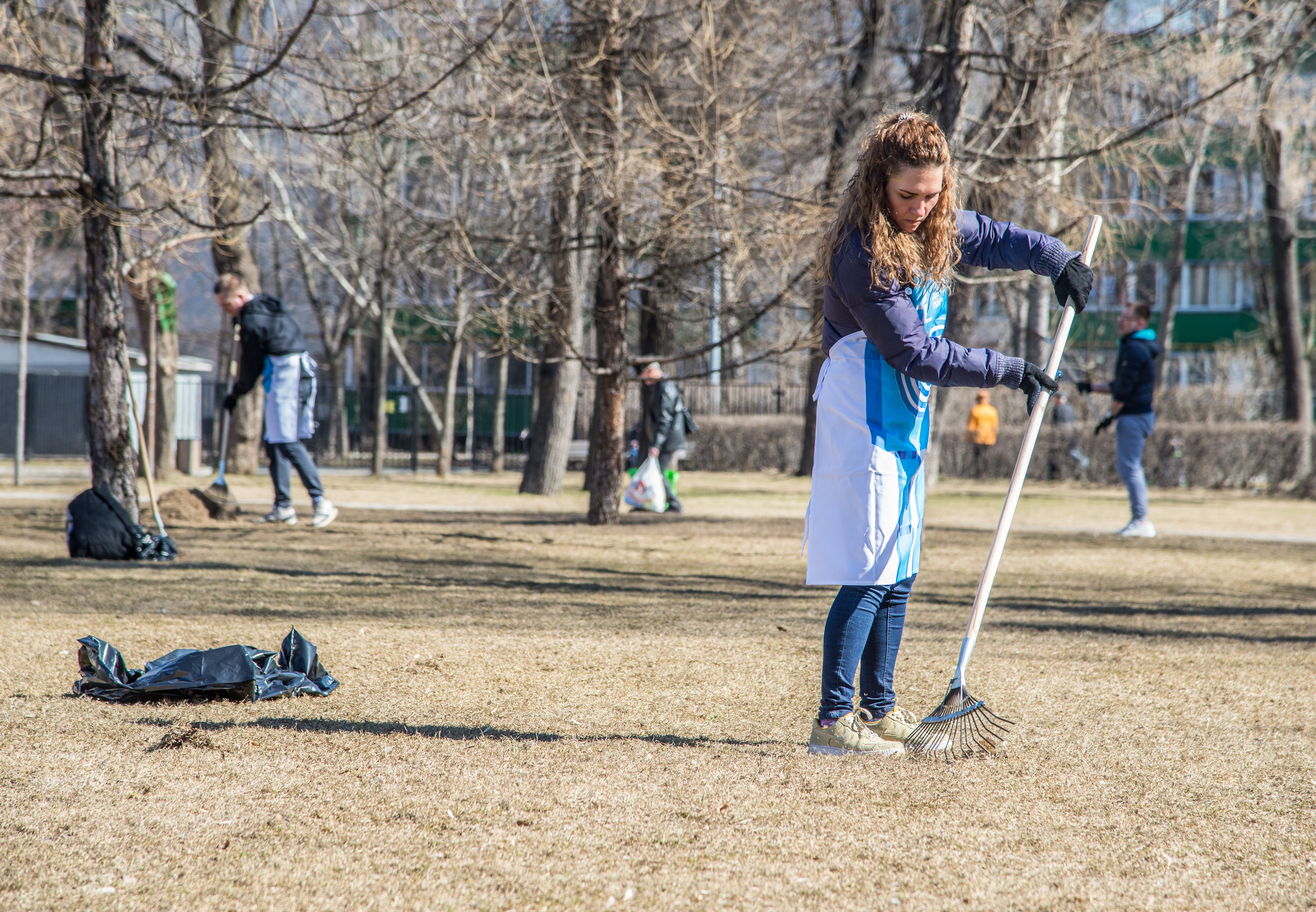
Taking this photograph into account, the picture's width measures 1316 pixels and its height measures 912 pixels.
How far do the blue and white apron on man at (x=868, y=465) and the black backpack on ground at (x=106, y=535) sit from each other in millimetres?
5379

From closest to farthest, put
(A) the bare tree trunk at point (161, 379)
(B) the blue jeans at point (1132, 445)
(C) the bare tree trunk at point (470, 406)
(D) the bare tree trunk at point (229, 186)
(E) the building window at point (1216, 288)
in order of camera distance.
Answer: (D) the bare tree trunk at point (229, 186), (B) the blue jeans at point (1132, 445), (A) the bare tree trunk at point (161, 379), (C) the bare tree trunk at point (470, 406), (E) the building window at point (1216, 288)

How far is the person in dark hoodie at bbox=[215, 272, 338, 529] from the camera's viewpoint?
9.09 m

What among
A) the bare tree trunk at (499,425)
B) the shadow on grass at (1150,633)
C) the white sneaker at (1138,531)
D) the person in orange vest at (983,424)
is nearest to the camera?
the shadow on grass at (1150,633)

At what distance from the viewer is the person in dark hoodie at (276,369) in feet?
29.8

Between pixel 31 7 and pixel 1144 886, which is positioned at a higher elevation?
pixel 31 7

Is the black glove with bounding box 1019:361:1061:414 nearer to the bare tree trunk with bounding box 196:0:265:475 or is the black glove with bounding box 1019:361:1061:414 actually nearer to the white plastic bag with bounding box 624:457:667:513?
the bare tree trunk with bounding box 196:0:265:475

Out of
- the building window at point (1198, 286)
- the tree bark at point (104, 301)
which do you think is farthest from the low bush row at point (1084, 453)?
the building window at point (1198, 286)

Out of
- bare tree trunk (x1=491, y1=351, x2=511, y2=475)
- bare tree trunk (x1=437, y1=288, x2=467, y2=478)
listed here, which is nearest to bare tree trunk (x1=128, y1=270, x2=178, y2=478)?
bare tree trunk (x1=437, y1=288, x2=467, y2=478)

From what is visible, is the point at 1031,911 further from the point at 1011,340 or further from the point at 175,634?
the point at 1011,340

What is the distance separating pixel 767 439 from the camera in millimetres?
23359

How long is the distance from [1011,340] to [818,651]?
1129 inches

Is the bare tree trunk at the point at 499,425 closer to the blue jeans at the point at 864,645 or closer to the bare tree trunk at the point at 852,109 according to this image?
the bare tree trunk at the point at 852,109

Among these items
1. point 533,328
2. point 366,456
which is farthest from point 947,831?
point 366,456

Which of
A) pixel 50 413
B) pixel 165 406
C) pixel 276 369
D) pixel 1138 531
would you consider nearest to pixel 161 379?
pixel 165 406
